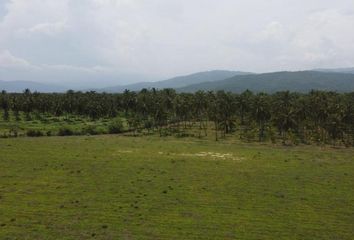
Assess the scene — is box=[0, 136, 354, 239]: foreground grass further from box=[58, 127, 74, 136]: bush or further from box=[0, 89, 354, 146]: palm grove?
box=[58, 127, 74, 136]: bush

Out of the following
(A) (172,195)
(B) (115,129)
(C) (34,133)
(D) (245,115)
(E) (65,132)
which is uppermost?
(D) (245,115)

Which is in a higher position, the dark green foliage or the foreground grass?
the dark green foliage

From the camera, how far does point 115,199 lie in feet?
138

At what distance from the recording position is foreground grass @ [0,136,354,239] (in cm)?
3291

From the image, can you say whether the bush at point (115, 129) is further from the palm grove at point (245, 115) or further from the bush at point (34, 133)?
the bush at point (34, 133)

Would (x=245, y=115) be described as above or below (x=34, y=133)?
above

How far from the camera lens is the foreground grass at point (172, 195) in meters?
32.9

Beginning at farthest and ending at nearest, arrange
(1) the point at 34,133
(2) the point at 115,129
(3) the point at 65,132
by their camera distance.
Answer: (2) the point at 115,129 < (3) the point at 65,132 < (1) the point at 34,133

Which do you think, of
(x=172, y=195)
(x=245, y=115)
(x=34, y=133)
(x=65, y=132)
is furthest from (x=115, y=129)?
(x=172, y=195)

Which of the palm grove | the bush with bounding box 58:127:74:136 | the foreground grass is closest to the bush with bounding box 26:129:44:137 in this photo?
the bush with bounding box 58:127:74:136

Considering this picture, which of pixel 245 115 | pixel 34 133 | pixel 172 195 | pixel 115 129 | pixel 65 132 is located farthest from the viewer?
pixel 245 115

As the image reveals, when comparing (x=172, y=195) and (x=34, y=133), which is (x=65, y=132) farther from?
(x=172, y=195)

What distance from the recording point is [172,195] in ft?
145

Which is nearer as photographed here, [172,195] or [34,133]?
[172,195]
